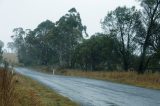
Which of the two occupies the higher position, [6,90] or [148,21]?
[148,21]

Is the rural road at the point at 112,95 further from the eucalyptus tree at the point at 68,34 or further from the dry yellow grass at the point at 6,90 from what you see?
the eucalyptus tree at the point at 68,34

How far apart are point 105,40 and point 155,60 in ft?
30.2

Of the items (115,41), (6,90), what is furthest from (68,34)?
(6,90)

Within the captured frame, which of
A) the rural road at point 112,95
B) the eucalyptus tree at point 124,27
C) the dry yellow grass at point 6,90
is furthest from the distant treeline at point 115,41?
the dry yellow grass at point 6,90

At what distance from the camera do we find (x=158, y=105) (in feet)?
53.3

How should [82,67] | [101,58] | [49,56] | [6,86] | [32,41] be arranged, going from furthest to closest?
[32,41] → [49,56] → [82,67] → [101,58] → [6,86]

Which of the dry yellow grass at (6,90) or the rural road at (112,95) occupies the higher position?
the dry yellow grass at (6,90)

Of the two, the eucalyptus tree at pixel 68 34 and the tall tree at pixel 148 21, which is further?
the eucalyptus tree at pixel 68 34

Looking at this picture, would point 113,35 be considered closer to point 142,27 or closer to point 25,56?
point 142,27

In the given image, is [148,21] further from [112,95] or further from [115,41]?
[112,95]

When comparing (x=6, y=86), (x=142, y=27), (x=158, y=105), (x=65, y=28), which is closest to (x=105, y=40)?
(x=142, y=27)

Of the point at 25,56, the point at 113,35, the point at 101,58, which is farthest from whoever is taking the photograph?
the point at 25,56

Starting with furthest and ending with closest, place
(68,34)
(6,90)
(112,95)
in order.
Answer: (68,34) < (112,95) < (6,90)

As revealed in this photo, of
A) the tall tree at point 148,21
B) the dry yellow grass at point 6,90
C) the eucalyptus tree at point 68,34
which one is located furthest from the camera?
the eucalyptus tree at point 68,34
